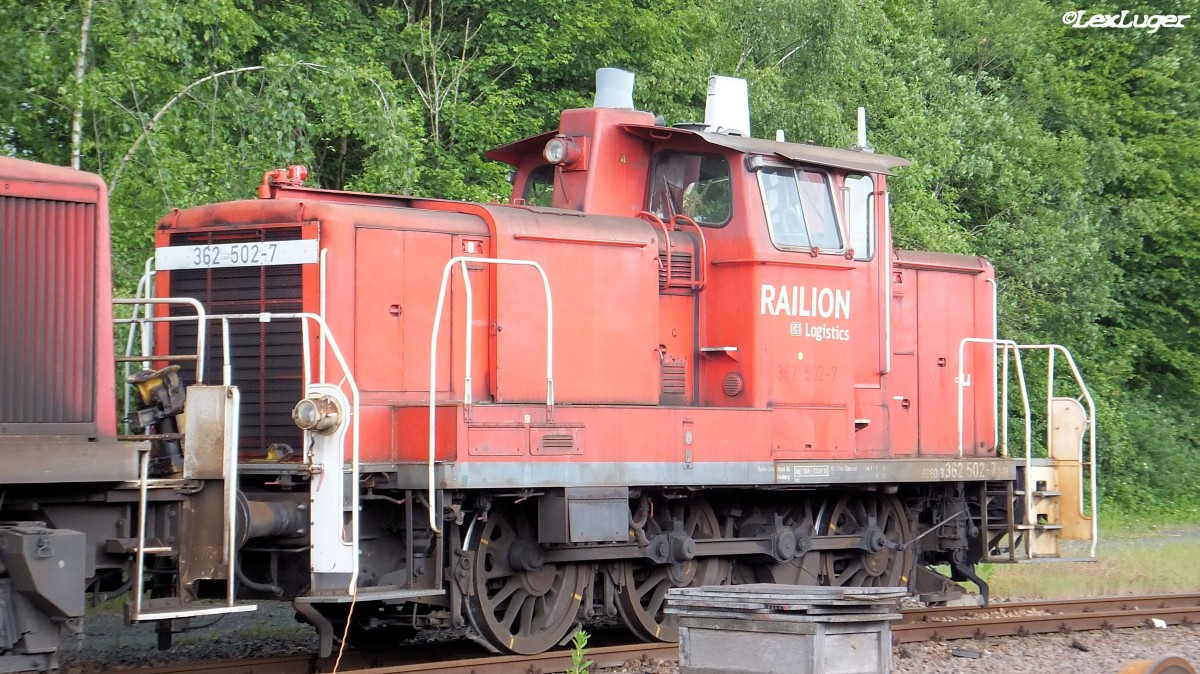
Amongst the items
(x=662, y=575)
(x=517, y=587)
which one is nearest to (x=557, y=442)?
(x=517, y=587)

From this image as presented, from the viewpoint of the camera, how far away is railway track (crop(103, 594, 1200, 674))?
8617mm

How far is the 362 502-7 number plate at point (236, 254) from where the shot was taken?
8508 millimetres

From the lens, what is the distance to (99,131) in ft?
44.0

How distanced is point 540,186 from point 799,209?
7.05ft

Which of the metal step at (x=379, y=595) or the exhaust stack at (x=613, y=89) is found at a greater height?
the exhaust stack at (x=613, y=89)

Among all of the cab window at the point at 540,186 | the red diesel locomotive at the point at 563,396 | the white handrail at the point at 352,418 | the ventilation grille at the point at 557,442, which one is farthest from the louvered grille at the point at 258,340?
the cab window at the point at 540,186

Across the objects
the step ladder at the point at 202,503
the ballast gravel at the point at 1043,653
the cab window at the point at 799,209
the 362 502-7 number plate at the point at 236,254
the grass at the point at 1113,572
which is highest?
the cab window at the point at 799,209

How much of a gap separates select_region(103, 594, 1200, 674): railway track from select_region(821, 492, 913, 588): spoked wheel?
46 centimetres

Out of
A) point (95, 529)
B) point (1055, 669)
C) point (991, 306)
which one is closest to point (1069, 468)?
point (991, 306)

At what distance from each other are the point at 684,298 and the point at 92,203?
4538mm

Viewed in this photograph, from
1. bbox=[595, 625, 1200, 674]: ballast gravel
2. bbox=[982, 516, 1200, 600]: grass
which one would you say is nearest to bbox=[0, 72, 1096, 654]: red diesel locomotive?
bbox=[595, 625, 1200, 674]: ballast gravel

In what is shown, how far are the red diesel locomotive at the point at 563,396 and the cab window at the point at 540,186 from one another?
0.14ft

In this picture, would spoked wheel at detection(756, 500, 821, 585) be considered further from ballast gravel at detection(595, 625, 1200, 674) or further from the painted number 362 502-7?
the painted number 362 502-7

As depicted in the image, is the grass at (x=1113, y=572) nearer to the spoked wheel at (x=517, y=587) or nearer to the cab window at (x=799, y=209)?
the cab window at (x=799, y=209)
